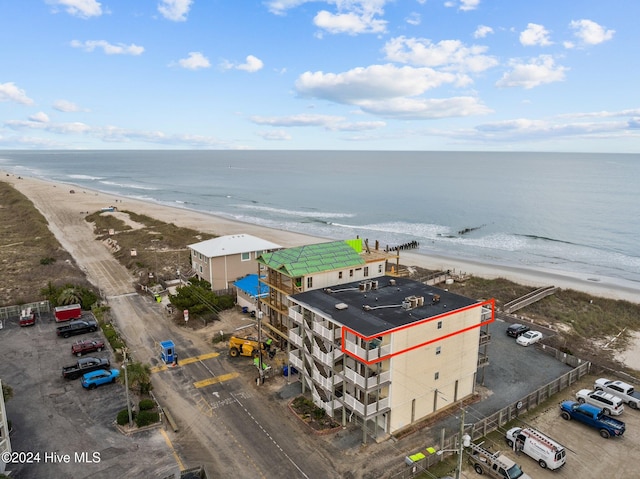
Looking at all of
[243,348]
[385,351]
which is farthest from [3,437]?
[385,351]

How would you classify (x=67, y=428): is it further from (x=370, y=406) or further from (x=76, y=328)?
(x=370, y=406)

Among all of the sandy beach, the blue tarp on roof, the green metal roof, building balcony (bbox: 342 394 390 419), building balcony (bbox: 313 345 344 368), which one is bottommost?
the sandy beach

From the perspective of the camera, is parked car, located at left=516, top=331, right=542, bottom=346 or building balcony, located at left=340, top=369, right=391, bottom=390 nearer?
building balcony, located at left=340, top=369, right=391, bottom=390

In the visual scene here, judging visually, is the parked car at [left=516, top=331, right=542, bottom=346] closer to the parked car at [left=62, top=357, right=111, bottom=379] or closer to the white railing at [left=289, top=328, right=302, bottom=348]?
the white railing at [left=289, top=328, right=302, bottom=348]

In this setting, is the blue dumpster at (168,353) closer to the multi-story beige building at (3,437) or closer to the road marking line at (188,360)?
the road marking line at (188,360)

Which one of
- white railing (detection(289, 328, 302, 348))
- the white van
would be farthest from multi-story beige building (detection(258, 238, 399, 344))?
the white van

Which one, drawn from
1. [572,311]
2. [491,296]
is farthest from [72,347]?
[572,311]

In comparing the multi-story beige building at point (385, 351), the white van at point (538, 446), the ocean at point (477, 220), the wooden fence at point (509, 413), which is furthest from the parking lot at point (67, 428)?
the ocean at point (477, 220)
